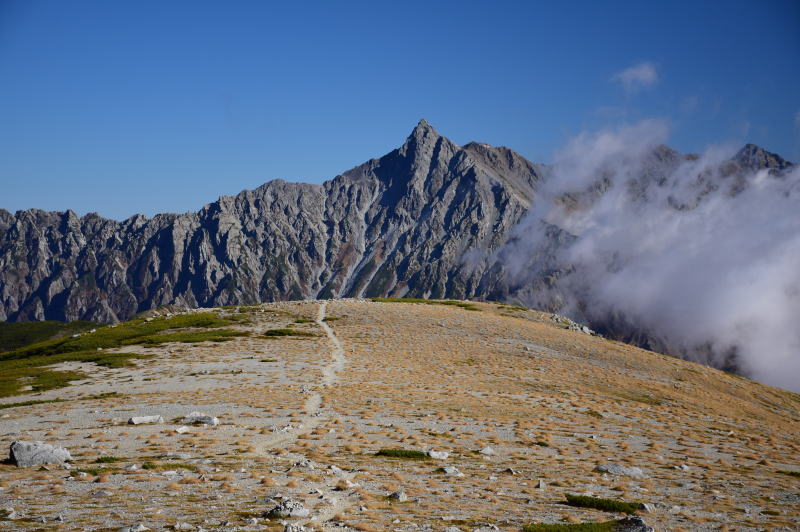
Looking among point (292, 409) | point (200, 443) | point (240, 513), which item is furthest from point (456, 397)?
point (240, 513)

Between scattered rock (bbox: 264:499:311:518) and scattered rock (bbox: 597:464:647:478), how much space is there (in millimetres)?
12084

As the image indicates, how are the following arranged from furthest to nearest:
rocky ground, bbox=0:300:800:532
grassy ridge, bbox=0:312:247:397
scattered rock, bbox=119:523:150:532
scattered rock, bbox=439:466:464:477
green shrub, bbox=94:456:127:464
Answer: grassy ridge, bbox=0:312:247:397 → green shrub, bbox=94:456:127:464 → scattered rock, bbox=439:466:464:477 → rocky ground, bbox=0:300:800:532 → scattered rock, bbox=119:523:150:532

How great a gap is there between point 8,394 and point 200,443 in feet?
94.7

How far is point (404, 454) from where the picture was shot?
19609 millimetres

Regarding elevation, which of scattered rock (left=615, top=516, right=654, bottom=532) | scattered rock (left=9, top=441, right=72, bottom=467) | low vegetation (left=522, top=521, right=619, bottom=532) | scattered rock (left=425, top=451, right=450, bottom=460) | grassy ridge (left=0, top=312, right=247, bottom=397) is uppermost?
scattered rock (left=615, top=516, right=654, bottom=532)

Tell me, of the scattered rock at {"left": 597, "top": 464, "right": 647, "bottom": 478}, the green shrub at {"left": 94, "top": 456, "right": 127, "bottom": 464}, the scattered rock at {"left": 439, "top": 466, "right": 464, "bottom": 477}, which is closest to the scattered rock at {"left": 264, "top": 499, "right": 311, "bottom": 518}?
the scattered rock at {"left": 439, "top": 466, "right": 464, "bottom": 477}

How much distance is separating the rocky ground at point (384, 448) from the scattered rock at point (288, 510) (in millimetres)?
40

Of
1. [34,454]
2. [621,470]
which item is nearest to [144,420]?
[34,454]

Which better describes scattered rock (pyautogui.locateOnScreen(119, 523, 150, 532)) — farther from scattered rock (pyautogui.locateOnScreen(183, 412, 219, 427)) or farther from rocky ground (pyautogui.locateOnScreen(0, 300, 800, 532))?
scattered rock (pyautogui.locateOnScreen(183, 412, 219, 427))

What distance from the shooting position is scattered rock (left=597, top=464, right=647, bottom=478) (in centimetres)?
1845

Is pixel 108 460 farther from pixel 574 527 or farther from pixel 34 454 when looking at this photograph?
pixel 574 527

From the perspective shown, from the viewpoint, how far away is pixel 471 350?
5650 centimetres

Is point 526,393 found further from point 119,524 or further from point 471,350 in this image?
point 119,524

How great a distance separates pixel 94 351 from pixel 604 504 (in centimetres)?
6363
